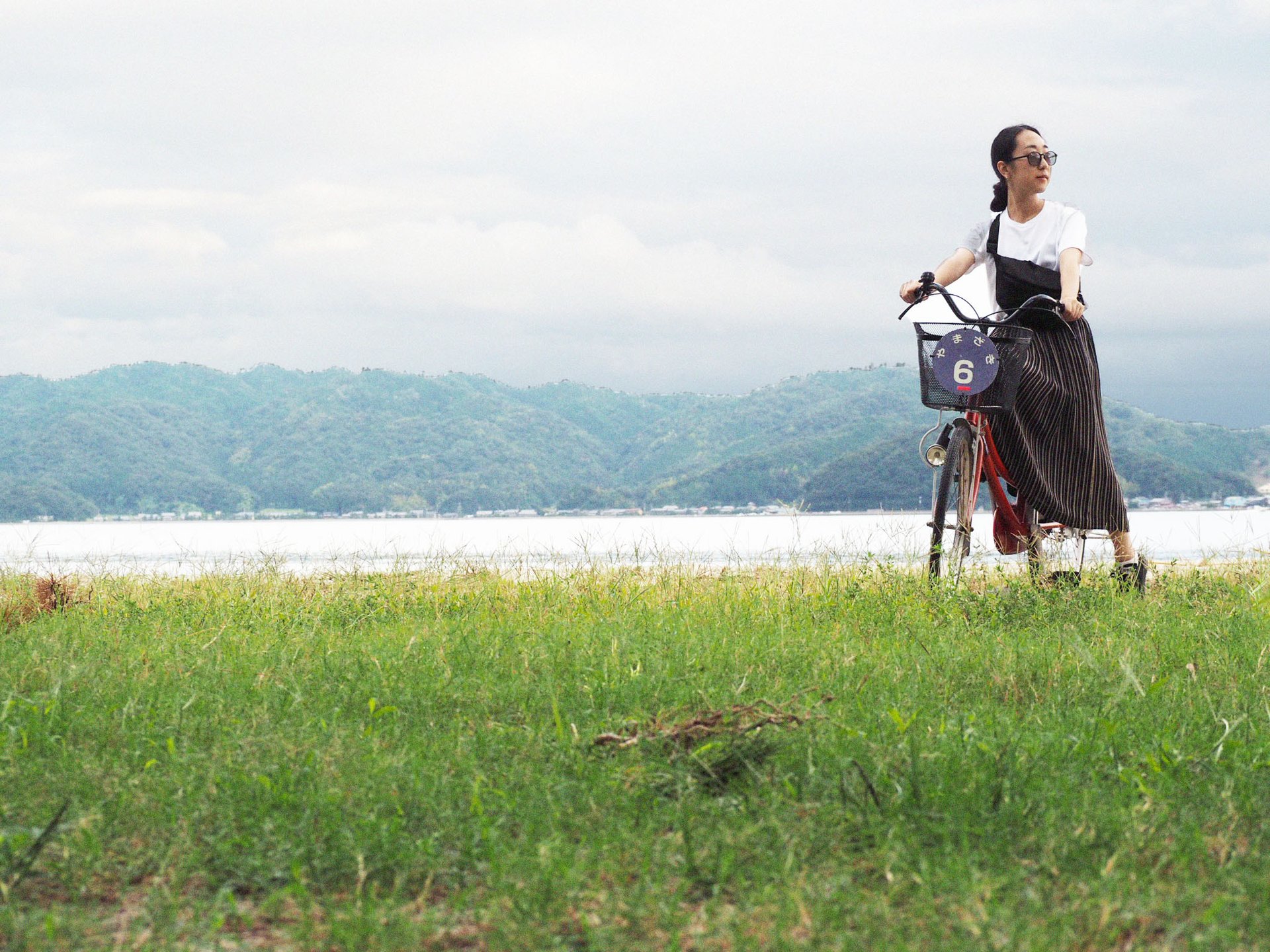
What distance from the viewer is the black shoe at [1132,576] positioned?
5758 millimetres

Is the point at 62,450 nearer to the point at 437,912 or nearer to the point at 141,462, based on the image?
the point at 141,462

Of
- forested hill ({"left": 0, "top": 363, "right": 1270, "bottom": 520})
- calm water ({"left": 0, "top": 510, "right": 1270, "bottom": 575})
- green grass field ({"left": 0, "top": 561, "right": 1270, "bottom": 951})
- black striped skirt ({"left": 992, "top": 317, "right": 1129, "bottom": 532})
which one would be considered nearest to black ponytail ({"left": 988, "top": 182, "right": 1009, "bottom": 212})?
black striped skirt ({"left": 992, "top": 317, "right": 1129, "bottom": 532})

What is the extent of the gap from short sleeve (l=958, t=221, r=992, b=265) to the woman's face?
259 mm

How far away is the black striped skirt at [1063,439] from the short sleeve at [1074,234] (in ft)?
1.21

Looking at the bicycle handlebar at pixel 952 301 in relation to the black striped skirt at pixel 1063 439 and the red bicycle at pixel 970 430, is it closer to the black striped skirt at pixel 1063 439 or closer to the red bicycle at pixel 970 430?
the red bicycle at pixel 970 430

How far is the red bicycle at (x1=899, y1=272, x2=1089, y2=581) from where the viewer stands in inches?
215

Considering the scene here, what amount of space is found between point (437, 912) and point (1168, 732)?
2.13m

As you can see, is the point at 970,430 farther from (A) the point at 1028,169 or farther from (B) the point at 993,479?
(A) the point at 1028,169

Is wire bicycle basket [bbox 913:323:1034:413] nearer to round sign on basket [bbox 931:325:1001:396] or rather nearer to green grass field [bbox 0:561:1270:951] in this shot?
round sign on basket [bbox 931:325:1001:396]

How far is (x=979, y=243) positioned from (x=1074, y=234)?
0.50 metres

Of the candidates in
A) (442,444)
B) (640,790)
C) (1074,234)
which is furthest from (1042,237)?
(442,444)

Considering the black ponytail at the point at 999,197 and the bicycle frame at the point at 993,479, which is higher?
the black ponytail at the point at 999,197

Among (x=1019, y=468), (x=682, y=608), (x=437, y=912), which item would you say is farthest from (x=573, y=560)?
(x=437, y=912)

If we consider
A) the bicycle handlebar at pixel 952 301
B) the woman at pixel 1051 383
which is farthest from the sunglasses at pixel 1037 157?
the bicycle handlebar at pixel 952 301
